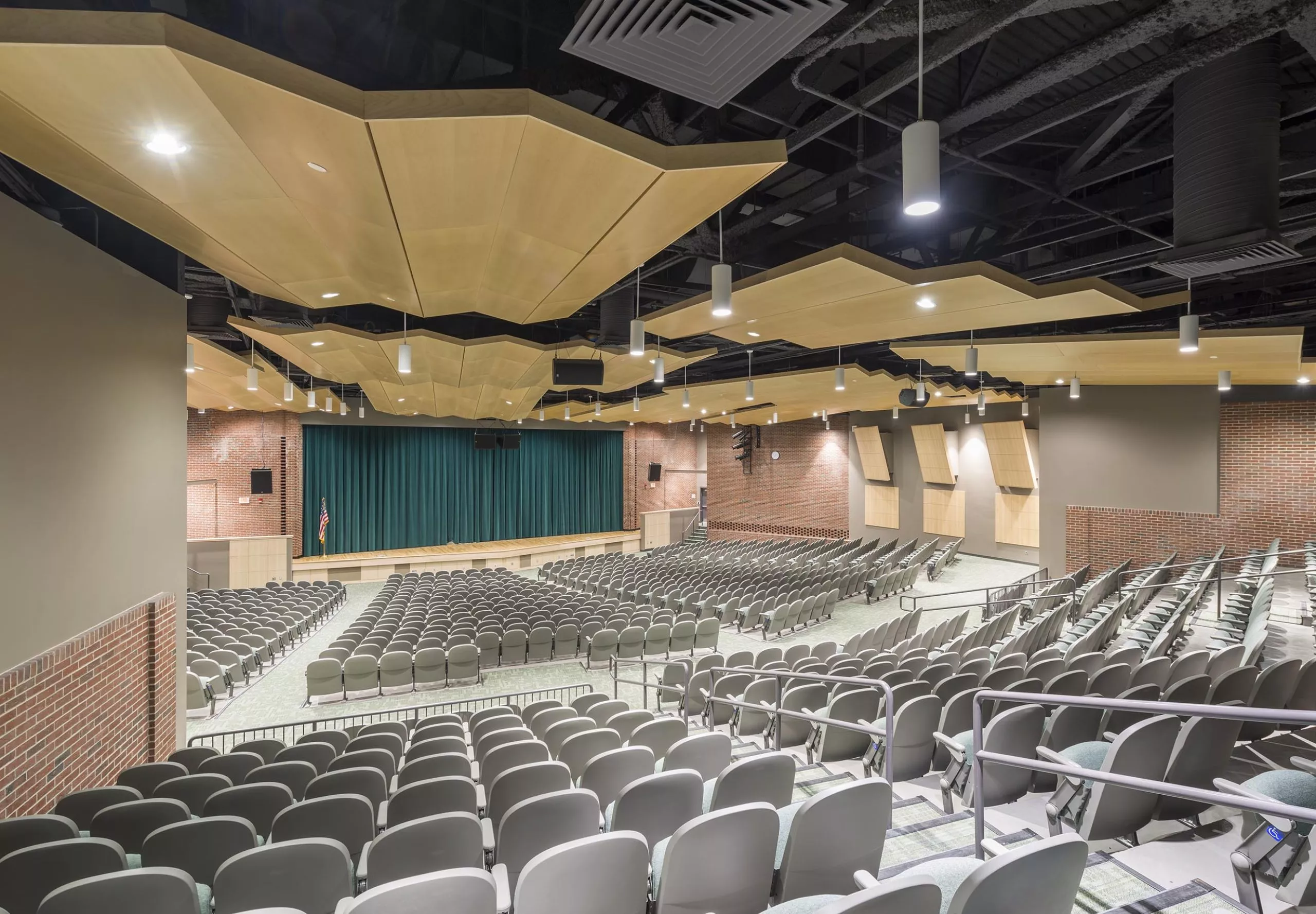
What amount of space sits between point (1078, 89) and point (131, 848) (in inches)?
353

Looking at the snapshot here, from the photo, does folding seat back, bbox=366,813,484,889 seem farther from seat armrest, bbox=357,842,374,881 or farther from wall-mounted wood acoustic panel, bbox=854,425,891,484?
wall-mounted wood acoustic panel, bbox=854,425,891,484

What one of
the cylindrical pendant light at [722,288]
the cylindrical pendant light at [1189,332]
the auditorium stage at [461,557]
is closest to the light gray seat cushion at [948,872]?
A: the cylindrical pendant light at [722,288]

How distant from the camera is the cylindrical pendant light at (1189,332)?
6465 mm

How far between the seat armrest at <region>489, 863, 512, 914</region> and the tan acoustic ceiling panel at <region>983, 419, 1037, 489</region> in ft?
68.5

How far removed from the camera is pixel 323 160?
4.24 m

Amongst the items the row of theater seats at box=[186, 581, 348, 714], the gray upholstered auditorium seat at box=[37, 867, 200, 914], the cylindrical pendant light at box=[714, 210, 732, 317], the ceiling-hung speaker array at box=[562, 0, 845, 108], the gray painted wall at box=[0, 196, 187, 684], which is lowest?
the row of theater seats at box=[186, 581, 348, 714]

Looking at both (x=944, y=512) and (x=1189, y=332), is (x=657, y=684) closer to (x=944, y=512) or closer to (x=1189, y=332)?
(x=1189, y=332)

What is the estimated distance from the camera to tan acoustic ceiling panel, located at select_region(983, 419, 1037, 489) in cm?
2033

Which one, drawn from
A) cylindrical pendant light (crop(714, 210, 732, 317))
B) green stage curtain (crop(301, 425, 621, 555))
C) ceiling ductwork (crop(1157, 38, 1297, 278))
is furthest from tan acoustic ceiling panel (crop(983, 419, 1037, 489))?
cylindrical pendant light (crop(714, 210, 732, 317))

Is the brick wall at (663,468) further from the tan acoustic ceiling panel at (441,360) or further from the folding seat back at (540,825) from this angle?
the folding seat back at (540,825)

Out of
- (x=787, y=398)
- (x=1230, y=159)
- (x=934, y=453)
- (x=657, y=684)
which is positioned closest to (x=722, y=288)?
(x=1230, y=159)

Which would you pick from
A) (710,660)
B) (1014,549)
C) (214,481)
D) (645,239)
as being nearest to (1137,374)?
(1014,549)

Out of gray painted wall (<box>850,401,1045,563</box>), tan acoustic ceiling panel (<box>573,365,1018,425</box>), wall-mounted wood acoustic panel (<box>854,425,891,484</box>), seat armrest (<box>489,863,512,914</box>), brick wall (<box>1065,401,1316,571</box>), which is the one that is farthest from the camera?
wall-mounted wood acoustic panel (<box>854,425,891,484</box>)

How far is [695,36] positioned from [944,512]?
2311 centimetres
